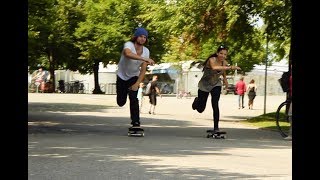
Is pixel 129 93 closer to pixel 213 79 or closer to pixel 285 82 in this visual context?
pixel 213 79

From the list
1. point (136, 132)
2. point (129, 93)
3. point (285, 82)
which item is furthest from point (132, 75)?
point (285, 82)

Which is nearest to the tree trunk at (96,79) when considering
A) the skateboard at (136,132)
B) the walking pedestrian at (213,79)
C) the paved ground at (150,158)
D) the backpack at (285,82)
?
the backpack at (285,82)

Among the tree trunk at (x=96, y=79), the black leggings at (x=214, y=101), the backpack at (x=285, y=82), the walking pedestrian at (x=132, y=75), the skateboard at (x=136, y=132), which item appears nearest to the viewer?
the walking pedestrian at (x=132, y=75)

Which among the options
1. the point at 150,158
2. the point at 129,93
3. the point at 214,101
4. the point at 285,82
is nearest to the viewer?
the point at 150,158

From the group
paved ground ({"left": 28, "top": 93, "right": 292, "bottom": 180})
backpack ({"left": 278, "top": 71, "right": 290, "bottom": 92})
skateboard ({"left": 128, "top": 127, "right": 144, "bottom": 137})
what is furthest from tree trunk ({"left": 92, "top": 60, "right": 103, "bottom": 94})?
skateboard ({"left": 128, "top": 127, "right": 144, "bottom": 137})

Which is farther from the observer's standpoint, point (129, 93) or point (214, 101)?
point (214, 101)

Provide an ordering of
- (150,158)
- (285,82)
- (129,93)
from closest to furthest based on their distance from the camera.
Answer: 1. (150,158)
2. (129,93)
3. (285,82)

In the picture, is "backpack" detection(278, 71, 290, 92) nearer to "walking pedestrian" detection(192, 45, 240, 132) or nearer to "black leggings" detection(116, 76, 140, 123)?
"walking pedestrian" detection(192, 45, 240, 132)

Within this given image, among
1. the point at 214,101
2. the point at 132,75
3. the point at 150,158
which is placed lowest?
the point at 150,158

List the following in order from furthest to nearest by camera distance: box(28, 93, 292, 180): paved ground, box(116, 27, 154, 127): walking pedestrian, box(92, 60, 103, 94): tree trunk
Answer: box(92, 60, 103, 94): tree trunk < box(116, 27, 154, 127): walking pedestrian < box(28, 93, 292, 180): paved ground

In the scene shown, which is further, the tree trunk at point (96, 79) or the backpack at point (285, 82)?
the tree trunk at point (96, 79)

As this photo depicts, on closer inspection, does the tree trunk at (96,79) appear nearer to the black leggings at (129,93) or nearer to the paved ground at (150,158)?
the paved ground at (150,158)
